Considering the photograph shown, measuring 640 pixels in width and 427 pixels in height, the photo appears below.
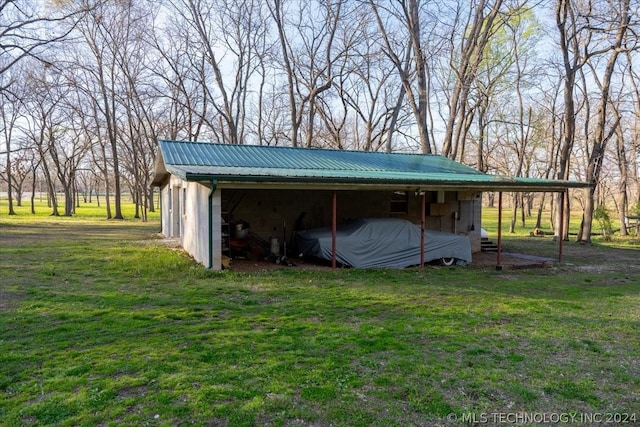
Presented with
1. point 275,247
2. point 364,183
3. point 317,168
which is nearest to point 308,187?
point 364,183

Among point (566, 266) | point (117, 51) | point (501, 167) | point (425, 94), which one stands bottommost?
point (566, 266)

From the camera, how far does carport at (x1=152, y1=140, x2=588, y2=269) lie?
29.9 ft

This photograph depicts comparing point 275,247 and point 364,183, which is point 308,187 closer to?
point 364,183

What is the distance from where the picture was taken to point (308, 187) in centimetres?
934

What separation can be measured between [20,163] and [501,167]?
3946cm

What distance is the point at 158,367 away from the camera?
13.1 feet

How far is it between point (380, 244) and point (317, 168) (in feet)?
8.95

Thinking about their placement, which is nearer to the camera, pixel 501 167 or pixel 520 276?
pixel 520 276

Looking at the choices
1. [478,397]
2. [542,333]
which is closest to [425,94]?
[542,333]

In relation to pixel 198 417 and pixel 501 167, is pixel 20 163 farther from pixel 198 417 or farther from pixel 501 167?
pixel 198 417

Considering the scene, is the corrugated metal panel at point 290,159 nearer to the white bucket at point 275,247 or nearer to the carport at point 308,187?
the carport at point 308,187

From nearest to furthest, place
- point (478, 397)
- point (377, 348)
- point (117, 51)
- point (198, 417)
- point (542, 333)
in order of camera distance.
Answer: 1. point (198, 417)
2. point (478, 397)
3. point (377, 348)
4. point (542, 333)
5. point (117, 51)

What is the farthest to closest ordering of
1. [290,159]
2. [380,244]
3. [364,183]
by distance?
[290,159], [380,244], [364,183]

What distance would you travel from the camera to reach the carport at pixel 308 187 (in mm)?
9102
